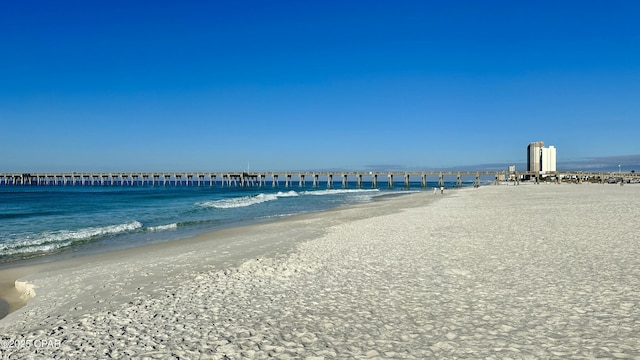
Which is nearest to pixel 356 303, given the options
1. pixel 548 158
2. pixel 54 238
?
pixel 54 238

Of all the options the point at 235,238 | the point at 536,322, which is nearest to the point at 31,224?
the point at 235,238

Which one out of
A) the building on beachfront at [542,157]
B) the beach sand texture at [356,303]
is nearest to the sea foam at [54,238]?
the beach sand texture at [356,303]

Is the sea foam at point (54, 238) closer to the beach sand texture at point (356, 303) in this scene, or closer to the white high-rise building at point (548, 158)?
the beach sand texture at point (356, 303)

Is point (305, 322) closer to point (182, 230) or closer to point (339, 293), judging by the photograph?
point (339, 293)

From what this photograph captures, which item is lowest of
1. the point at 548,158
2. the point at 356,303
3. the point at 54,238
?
the point at 54,238

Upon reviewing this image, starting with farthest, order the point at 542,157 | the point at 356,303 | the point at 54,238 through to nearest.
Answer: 1. the point at 542,157
2. the point at 54,238
3. the point at 356,303

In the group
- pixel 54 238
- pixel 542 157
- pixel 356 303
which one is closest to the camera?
pixel 356 303

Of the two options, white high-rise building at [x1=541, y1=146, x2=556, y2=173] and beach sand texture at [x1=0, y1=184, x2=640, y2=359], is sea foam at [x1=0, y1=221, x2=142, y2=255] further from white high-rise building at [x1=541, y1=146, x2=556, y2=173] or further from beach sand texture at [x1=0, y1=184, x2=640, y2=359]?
white high-rise building at [x1=541, y1=146, x2=556, y2=173]

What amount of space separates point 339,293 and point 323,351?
2110 mm

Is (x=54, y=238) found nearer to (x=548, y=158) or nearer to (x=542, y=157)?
(x=542, y=157)

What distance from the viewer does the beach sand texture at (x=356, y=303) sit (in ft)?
14.1

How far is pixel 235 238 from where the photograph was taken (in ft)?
45.3

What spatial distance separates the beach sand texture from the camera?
4.31 m

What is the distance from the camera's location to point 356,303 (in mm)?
5758
